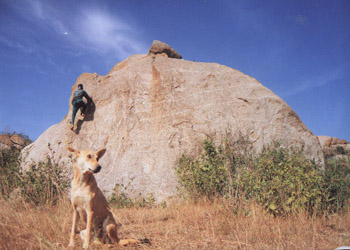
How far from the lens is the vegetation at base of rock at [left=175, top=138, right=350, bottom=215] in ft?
17.8

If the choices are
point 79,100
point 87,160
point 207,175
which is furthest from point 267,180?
point 79,100

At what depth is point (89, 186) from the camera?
2.90 metres

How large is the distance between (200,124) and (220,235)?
5.19 metres

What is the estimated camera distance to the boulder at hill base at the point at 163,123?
26.9 feet

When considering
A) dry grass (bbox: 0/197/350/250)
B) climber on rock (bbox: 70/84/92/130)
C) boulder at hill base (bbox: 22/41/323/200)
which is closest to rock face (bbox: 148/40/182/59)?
boulder at hill base (bbox: 22/41/323/200)

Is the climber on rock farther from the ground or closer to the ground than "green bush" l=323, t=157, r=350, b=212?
farther from the ground

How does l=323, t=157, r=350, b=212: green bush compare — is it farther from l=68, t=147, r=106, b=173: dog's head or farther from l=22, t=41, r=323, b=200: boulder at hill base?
l=68, t=147, r=106, b=173: dog's head

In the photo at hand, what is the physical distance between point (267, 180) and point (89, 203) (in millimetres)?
4676

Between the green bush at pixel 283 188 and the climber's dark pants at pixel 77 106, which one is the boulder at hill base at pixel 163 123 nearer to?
the climber's dark pants at pixel 77 106

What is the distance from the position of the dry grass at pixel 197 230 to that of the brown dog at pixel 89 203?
214 mm

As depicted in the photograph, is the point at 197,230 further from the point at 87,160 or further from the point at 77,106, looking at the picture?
the point at 77,106

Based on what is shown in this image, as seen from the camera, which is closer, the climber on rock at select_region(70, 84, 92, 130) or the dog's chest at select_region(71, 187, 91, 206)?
the dog's chest at select_region(71, 187, 91, 206)

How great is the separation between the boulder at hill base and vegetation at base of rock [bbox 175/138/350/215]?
69 centimetres

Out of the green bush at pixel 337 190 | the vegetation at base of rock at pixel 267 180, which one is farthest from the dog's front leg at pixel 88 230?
the green bush at pixel 337 190
